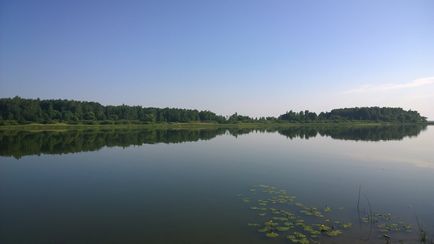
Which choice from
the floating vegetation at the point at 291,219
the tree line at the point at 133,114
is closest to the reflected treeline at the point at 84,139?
the floating vegetation at the point at 291,219

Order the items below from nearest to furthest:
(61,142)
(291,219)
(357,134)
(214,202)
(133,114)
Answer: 1. (291,219)
2. (214,202)
3. (61,142)
4. (357,134)
5. (133,114)

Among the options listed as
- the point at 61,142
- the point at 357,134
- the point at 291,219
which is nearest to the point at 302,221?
the point at 291,219

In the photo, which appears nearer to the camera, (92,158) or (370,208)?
(370,208)

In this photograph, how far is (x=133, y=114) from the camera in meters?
121

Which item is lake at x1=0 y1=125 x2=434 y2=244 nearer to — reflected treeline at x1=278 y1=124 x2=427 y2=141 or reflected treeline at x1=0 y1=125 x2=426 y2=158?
reflected treeline at x1=0 y1=125 x2=426 y2=158

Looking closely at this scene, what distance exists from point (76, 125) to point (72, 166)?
242 feet

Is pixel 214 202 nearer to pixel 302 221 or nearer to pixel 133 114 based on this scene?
pixel 302 221

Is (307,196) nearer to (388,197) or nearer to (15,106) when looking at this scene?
(388,197)

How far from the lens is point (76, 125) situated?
9206 cm

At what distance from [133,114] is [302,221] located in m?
114

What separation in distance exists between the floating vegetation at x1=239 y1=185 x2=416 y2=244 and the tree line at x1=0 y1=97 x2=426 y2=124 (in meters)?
86.7

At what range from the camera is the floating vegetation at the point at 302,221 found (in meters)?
10.3

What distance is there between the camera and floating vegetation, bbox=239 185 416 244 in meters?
10.3

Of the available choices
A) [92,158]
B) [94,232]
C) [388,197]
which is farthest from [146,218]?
[92,158]
